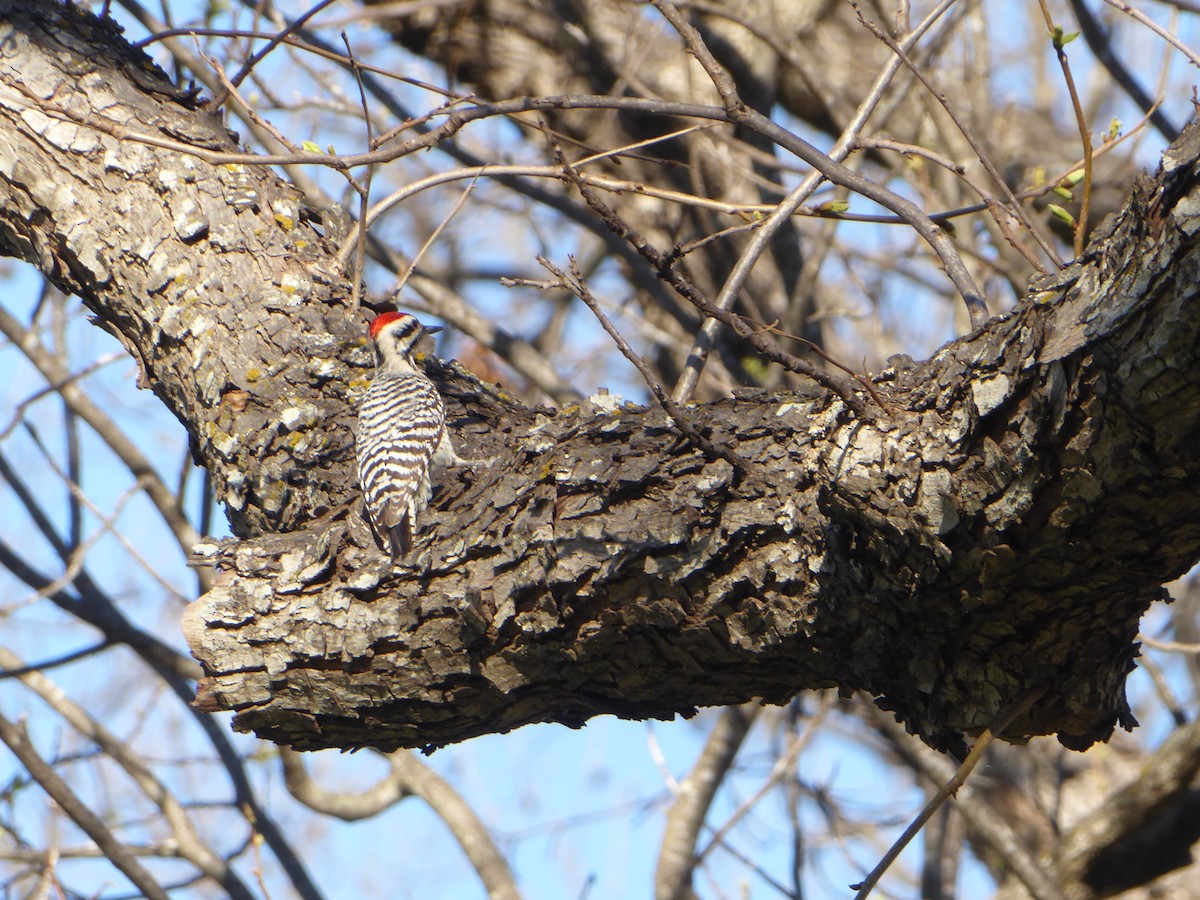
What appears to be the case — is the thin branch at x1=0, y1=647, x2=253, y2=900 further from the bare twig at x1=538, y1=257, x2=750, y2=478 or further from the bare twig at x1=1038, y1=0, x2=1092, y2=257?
the bare twig at x1=1038, y1=0, x2=1092, y2=257

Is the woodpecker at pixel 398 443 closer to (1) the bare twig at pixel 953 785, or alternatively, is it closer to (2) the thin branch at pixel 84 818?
(1) the bare twig at pixel 953 785

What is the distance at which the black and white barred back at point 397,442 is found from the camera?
9.05 feet

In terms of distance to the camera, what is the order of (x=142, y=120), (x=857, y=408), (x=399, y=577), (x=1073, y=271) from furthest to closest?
(x=142, y=120) → (x=399, y=577) → (x=857, y=408) → (x=1073, y=271)

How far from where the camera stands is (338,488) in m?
2.99

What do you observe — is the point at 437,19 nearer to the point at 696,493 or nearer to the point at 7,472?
the point at 7,472

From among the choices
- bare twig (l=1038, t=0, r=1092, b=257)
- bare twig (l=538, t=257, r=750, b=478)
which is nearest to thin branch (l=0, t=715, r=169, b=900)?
bare twig (l=538, t=257, r=750, b=478)

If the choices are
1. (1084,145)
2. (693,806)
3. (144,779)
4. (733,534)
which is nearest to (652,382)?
(733,534)

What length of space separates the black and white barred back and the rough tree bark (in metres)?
0.06

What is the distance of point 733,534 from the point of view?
220 centimetres

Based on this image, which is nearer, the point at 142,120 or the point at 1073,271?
the point at 1073,271

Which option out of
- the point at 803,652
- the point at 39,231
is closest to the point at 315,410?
the point at 39,231

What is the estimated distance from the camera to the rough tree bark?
1.76m

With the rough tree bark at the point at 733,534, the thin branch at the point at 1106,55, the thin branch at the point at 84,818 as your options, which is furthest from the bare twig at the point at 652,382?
the thin branch at the point at 1106,55

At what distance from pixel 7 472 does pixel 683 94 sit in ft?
12.6
